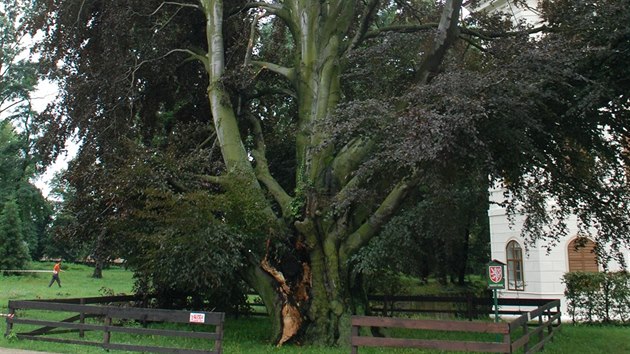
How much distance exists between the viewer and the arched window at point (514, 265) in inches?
1064

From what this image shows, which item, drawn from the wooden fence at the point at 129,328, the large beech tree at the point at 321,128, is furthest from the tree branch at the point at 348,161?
the wooden fence at the point at 129,328

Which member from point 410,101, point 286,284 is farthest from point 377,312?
point 410,101

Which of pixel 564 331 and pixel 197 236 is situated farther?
pixel 564 331

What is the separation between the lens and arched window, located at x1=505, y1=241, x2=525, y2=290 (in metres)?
27.0

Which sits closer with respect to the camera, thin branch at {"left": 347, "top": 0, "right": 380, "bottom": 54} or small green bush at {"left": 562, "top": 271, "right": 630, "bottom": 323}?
thin branch at {"left": 347, "top": 0, "right": 380, "bottom": 54}

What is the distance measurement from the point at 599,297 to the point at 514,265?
6.82m

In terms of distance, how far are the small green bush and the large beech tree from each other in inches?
239

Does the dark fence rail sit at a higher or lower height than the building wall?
lower

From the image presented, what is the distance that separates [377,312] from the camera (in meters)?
18.9

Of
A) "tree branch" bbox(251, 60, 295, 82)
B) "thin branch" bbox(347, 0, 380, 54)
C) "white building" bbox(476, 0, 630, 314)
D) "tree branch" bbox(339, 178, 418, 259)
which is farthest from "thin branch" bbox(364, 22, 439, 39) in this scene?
"white building" bbox(476, 0, 630, 314)

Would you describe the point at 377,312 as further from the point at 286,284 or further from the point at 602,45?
the point at 602,45

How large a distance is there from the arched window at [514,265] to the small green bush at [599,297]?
17.8 feet

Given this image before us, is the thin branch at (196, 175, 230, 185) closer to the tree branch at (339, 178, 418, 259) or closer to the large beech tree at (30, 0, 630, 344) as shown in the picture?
the large beech tree at (30, 0, 630, 344)

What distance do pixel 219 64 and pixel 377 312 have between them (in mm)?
9434
